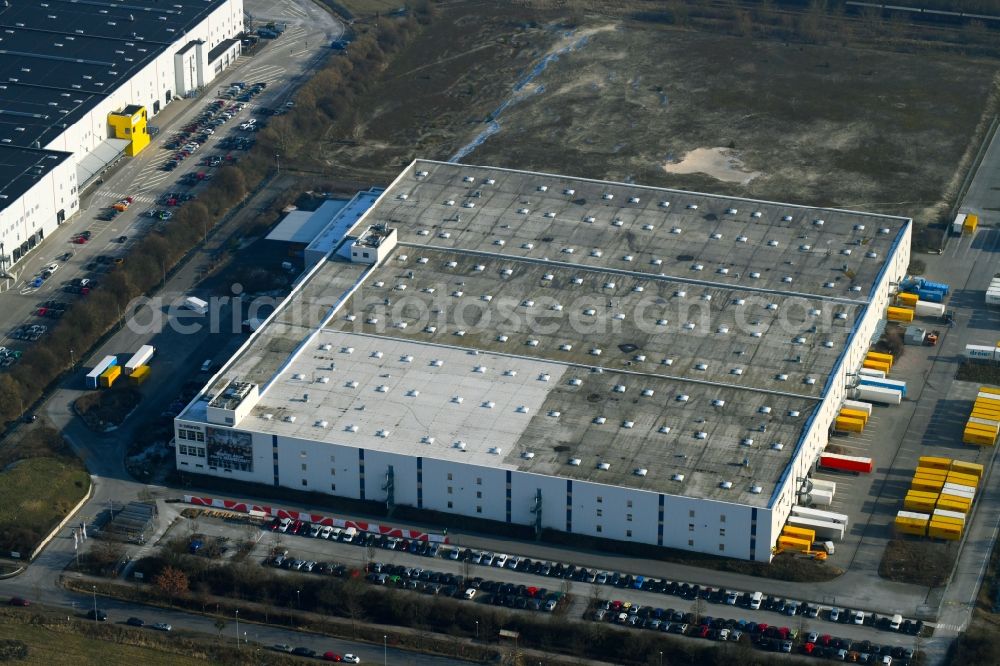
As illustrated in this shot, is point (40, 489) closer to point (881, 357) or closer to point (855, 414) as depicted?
point (855, 414)

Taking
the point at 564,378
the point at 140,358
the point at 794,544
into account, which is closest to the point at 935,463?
the point at 794,544

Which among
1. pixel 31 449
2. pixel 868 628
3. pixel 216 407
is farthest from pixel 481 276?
pixel 868 628

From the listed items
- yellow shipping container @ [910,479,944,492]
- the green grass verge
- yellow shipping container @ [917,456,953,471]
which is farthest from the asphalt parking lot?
yellow shipping container @ [917,456,953,471]

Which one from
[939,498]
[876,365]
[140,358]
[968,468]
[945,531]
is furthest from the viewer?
[140,358]

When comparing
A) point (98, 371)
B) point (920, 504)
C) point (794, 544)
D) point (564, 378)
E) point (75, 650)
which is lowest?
point (920, 504)

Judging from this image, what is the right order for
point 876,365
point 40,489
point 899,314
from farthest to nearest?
1. point 899,314
2. point 876,365
3. point 40,489

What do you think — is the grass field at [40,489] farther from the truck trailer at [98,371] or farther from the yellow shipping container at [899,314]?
the yellow shipping container at [899,314]
